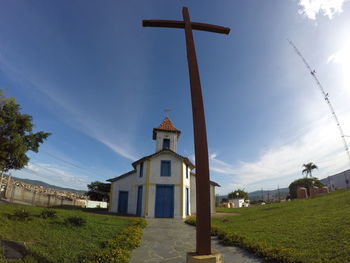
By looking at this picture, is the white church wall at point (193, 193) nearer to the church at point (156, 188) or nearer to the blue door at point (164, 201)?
the church at point (156, 188)

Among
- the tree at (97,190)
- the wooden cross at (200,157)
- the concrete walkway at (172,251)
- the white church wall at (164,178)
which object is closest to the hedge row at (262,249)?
the concrete walkway at (172,251)

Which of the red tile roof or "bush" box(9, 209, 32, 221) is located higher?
the red tile roof

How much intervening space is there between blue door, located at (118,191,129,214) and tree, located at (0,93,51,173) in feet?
32.7

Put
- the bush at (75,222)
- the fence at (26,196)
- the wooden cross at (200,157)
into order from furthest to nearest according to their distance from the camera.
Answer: the fence at (26,196) < the bush at (75,222) < the wooden cross at (200,157)

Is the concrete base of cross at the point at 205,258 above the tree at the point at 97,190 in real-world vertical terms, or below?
below

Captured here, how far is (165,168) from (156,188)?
6.70 ft

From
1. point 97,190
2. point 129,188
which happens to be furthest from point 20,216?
point 97,190

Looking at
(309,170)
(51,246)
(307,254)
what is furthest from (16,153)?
(309,170)

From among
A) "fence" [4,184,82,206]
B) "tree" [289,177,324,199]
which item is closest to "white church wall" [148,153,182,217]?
Answer: "fence" [4,184,82,206]

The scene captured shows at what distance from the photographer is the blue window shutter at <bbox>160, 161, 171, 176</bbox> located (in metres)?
18.6

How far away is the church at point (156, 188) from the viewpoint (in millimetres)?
17562

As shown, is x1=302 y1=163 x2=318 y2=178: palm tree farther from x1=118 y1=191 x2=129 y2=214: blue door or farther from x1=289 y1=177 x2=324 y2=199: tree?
x1=118 y1=191 x2=129 y2=214: blue door

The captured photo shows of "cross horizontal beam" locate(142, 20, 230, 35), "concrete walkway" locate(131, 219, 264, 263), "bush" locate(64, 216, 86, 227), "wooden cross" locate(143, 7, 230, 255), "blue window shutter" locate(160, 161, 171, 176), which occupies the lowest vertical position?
"concrete walkway" locate(131, 219, 264, 263)

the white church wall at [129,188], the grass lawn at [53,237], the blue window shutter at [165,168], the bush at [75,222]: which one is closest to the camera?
the grass lawn at [53,237]
